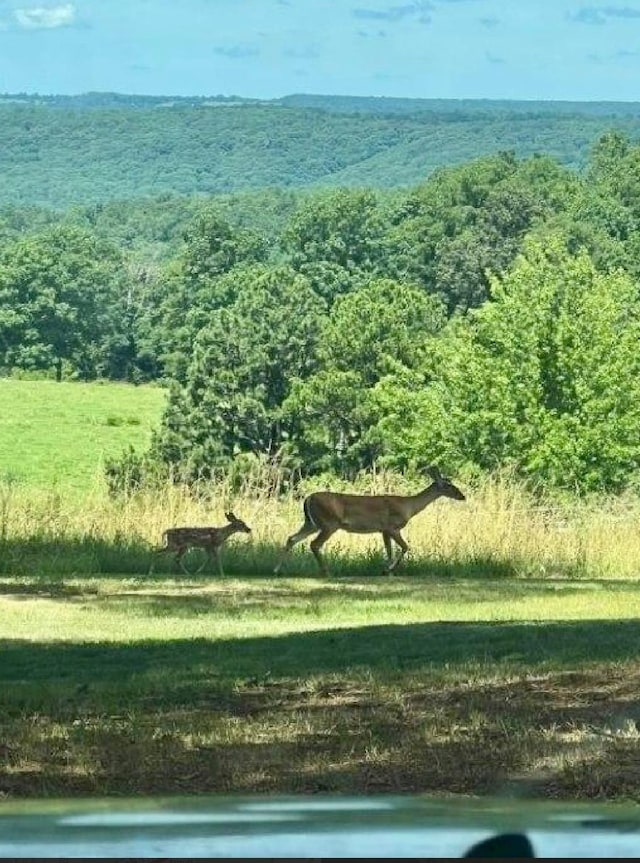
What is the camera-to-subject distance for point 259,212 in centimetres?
16900

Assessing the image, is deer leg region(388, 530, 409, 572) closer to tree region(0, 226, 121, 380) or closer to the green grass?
the green grass

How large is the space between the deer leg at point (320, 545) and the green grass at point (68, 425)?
54.4 m

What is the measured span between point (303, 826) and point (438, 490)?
676 inches

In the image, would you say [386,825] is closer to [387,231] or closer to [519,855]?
[519,855]

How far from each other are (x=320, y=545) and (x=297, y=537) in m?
0.25

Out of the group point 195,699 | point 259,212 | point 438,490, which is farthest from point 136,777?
point 259,212

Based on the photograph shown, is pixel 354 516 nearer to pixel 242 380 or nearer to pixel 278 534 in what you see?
pixel 278 534

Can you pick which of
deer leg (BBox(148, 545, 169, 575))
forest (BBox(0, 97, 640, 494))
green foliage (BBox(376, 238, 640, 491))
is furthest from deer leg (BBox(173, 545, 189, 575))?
green foliage (BBox(376, 238, 640, 491))

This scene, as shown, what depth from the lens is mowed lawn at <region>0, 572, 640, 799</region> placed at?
6480 millimetres

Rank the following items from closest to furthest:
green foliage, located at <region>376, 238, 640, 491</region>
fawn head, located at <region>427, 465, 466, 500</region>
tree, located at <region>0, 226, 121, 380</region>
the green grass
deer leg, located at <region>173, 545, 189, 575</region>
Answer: deer leg, located at <region>173, 545, 189, 575</region> < fawn head, located at <region>427, 465, 466, 500</region> < green foliage, located at <region>376, 238, 640, 491</region> < the green grass < tree, located at <region>0, 226, 121, 380</region>

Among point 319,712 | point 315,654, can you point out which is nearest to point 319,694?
point 319,712

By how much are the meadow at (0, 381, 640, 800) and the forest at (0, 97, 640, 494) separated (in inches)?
134

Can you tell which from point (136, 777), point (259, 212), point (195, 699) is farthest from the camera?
point (259, 212)

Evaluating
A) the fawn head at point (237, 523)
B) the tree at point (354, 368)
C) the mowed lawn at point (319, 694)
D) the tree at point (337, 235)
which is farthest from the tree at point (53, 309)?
the mowed lawn at point (319, 694)
